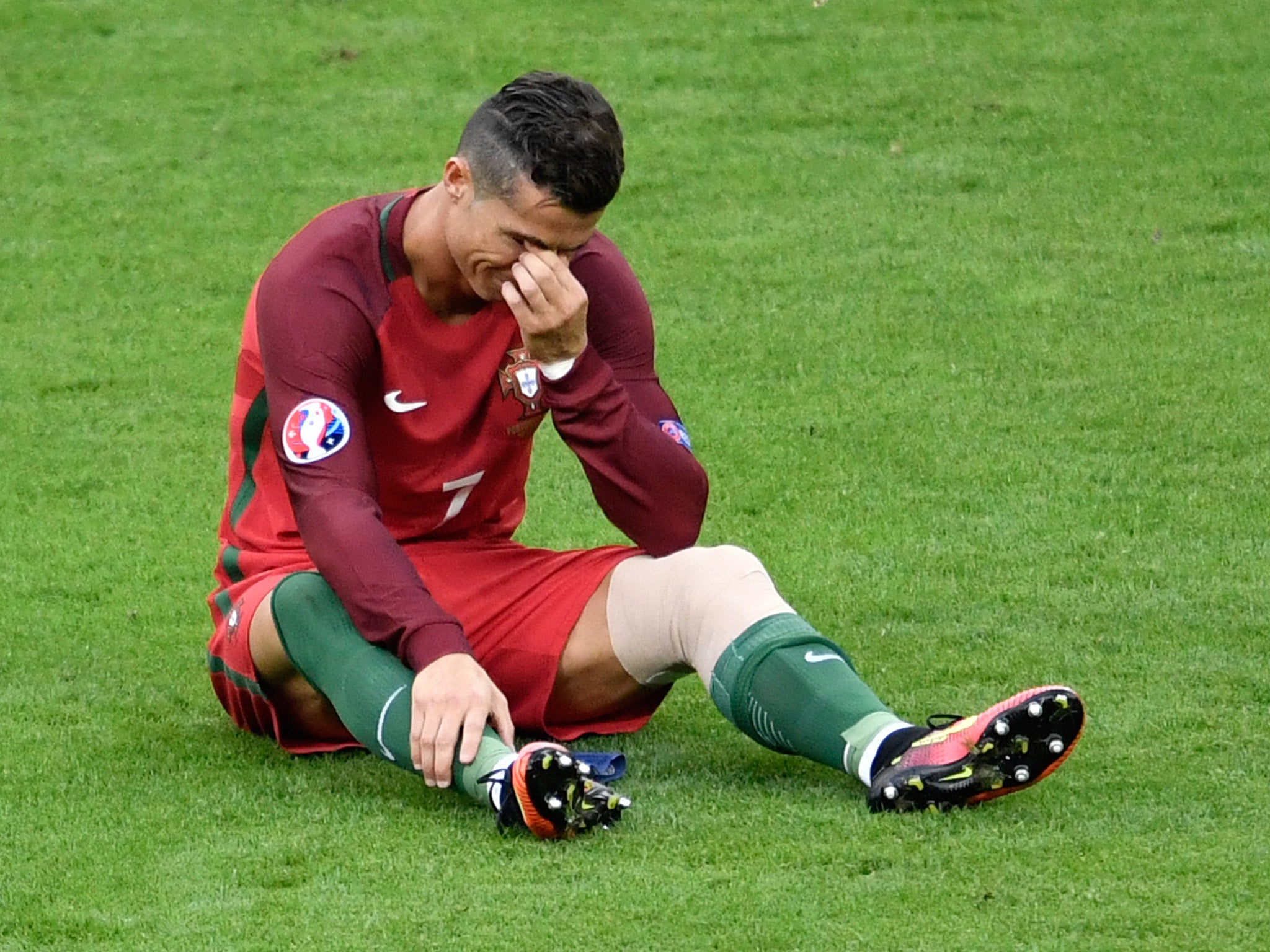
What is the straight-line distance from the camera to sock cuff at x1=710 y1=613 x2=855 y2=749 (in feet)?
11.0

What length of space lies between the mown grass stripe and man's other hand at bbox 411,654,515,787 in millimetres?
753

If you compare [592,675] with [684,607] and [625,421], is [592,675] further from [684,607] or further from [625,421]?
[625,421]

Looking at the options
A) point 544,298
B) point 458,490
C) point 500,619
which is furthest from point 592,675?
point 544,298

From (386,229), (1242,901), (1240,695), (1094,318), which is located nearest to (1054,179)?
(1094,318)

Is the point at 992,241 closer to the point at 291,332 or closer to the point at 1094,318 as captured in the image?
the point at 1094,318

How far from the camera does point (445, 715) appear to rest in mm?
3221

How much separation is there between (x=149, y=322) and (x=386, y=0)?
3.71m

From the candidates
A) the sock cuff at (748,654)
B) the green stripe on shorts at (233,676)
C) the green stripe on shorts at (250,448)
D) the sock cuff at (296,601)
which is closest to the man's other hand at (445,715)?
the sock cuff at (296,601)

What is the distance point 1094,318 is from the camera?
23.5 feet

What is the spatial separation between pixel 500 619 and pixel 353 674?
431 mm

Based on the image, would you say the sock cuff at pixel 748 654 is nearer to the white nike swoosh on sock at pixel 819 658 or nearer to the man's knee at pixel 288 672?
the white nike swoosh on sock at pixel 819 658

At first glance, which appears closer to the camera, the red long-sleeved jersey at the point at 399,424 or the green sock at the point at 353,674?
the green sock at the point at 353,674

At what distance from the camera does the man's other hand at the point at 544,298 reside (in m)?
3.36

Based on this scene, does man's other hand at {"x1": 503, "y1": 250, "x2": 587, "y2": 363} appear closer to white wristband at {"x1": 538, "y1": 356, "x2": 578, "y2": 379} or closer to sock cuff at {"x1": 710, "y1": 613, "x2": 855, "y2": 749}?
white wristband at {"x1": 538, "y1": 356, "x2": 578, "y2": 379}
